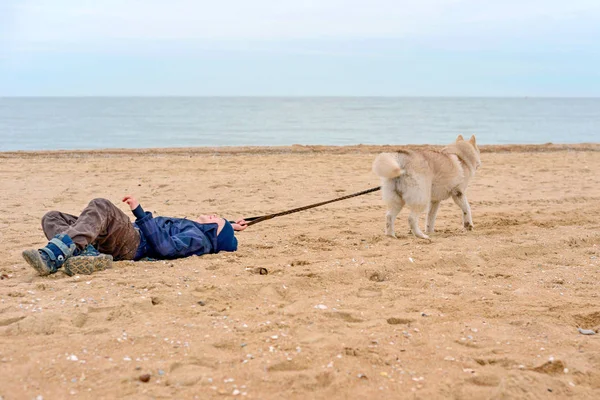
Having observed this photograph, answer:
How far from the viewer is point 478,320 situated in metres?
4.05

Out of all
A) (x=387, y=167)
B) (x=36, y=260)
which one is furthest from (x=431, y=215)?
(x=36, y=260)

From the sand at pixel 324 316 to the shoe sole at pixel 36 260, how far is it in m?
0.13

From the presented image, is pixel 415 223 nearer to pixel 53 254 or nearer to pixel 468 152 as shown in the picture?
pixel 468 152

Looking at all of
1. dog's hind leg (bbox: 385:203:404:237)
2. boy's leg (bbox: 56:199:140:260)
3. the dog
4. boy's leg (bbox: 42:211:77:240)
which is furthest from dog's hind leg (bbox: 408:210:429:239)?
boy's leg (bbox: 42:211:77:240)

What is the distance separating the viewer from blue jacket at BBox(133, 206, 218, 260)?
5.36 meters

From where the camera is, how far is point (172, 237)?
5.57 meters

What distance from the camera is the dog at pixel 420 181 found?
6.75m

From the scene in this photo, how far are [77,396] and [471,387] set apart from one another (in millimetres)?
2076

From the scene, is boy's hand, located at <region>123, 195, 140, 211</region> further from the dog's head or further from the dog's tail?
the dog's head

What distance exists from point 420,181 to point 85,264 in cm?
392

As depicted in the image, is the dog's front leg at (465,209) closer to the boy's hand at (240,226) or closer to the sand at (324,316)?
the sand at (324,316)

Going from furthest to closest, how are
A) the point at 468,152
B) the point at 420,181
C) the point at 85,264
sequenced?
the point at 468,152, the point at 420,181, the point at 85,264

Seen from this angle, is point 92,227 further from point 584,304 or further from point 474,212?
point 474,212

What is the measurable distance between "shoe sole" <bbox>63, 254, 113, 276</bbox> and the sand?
0.09 m
